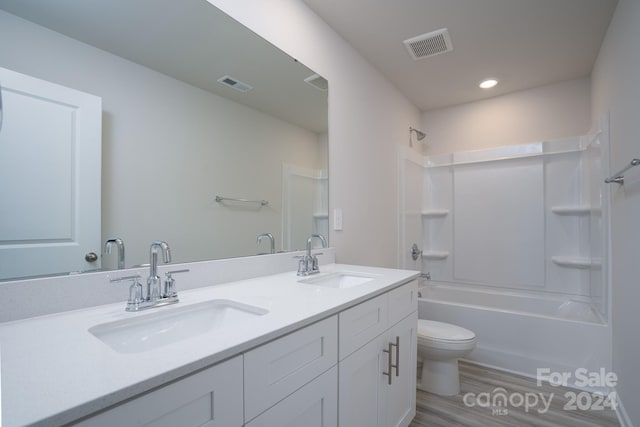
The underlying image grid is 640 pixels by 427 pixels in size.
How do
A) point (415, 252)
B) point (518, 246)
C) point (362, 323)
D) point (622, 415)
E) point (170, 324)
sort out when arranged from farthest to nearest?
→ point (415, 252) < point (518, 246) < point (622, 415) < point (362, 323) < point (170, 324)

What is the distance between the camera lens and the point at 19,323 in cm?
78

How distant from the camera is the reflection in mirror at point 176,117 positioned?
92 cm

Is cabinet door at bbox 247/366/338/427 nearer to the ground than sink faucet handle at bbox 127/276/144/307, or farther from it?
nearer to the ground

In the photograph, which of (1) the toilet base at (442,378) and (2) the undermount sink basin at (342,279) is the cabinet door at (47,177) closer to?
(2) the undermount sink basin at (342,279)

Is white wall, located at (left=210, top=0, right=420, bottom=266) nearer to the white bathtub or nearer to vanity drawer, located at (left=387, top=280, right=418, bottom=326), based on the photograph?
vanity drawer, located at (left=387, top=280, right=418, bottom=326)

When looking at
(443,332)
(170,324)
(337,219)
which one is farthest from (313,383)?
(443,332)

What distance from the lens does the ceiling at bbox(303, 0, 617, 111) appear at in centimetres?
182

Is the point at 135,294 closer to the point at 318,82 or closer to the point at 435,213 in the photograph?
the point at 318,82

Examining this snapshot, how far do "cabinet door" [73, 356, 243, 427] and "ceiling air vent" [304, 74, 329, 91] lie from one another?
1629mm

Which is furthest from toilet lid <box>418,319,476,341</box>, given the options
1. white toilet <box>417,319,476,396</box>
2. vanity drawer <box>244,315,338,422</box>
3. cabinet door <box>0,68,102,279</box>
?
cabinet door <box>0,68,102,279</box>

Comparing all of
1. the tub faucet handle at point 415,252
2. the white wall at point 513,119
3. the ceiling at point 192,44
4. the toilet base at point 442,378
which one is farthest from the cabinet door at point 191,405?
the white wall at point 513,119

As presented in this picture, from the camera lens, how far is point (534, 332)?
2.28 m

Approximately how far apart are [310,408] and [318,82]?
67.2 inches

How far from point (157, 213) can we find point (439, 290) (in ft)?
9.72
